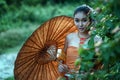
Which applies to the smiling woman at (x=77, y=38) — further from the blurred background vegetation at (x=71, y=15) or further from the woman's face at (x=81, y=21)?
the blurred background vegetation at (x=71, y=15)

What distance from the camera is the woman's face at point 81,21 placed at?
14.3ft

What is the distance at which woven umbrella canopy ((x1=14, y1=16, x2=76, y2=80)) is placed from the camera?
5168 millimetres

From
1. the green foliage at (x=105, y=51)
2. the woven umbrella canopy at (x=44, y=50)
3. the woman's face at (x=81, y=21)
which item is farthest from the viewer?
the woven umbrella canopy at (x=44, y=50)

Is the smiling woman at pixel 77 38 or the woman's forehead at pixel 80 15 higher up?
the woman's forehead at pixel 80 15

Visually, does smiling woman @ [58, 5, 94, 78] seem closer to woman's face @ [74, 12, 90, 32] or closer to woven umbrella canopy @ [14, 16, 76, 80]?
woman's face @ [74, 12, 90, 32]

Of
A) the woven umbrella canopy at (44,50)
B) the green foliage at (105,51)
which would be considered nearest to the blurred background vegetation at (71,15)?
the green foliage at (105,51)

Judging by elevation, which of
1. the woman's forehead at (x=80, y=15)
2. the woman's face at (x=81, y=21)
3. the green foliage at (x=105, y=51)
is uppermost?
the woman's forehead at (x=80, y=15)

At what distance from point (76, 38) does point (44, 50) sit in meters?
0.79

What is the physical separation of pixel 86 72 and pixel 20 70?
2.49 metres

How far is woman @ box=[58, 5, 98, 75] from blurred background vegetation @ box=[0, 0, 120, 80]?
0.52 ft

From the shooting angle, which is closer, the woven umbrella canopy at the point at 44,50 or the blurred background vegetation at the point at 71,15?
the blurred background vegetation at the point at 71,15

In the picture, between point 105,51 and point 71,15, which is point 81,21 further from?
point 71,15

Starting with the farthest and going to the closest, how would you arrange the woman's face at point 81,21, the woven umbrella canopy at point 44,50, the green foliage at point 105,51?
the woven umbrella canopy at point 44,50 < the woman's face at point 81,21 < the green foliage at point 105,51

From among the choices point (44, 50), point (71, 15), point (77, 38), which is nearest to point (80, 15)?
point (77, 38)
